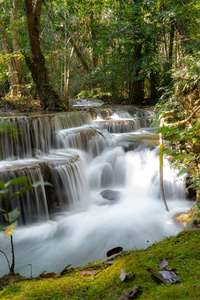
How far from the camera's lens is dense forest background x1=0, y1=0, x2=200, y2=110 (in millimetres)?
10133

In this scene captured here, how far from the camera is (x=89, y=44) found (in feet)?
44.8

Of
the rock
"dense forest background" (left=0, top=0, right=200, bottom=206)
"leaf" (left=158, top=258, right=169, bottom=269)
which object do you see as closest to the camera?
"leaf" (left=158, top=258, right=169, bottom=269)

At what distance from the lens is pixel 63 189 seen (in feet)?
18.9

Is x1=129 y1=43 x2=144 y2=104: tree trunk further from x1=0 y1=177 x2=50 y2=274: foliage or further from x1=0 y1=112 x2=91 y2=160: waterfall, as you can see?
x1=0 y1=177 x2=50 y2=274: foliage

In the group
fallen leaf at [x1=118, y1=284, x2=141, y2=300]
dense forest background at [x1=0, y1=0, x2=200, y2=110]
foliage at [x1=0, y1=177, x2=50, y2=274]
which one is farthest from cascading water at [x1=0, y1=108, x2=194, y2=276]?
dense forest background at [x1=0, y1=0, x2=200, y2=110]

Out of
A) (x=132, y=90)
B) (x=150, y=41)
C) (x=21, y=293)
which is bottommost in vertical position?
(x=21, y=293)

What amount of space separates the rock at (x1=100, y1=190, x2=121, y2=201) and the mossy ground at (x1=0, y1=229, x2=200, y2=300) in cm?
435

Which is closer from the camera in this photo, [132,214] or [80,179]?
[132,214]

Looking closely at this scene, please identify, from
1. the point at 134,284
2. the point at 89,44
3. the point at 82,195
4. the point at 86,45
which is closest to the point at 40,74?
the point at 86,45

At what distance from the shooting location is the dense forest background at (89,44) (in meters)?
10.1

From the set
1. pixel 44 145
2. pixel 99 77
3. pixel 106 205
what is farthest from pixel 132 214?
pixel 99 77

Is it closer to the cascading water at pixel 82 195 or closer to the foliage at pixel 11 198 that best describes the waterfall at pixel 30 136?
the cascading water at pixel 82 195

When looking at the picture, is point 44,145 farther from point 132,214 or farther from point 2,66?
point 2,66

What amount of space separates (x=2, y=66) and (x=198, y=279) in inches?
562
